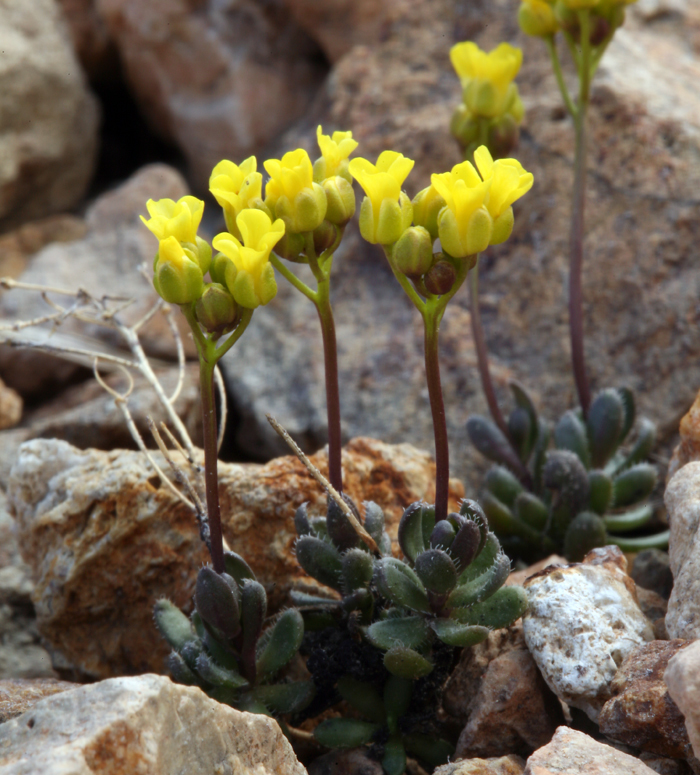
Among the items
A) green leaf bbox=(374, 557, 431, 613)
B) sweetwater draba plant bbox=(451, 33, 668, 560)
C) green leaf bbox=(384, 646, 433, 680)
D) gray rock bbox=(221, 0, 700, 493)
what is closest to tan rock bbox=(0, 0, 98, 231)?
gray rock bbox=(221, 0, 700, 493)

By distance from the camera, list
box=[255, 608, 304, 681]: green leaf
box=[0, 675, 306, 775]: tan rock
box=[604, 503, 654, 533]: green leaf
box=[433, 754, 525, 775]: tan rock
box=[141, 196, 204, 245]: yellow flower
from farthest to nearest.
→ box=[604, 503, 654, 533]: green leaf < box=[255, 608, 304, 681]: green leaf < box=[141, 196, 204, 245]: yellow flower < box=[433, 754, 525, 775]: tan rock < box=[0, 675, 306, 775]: tan rock

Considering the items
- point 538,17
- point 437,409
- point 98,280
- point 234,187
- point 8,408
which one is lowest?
point 8,408

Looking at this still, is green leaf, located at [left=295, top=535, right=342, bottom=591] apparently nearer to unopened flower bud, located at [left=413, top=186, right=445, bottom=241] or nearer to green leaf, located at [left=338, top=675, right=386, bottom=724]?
green leaf, located at [left=338, top=675, right=386, bottom=724]

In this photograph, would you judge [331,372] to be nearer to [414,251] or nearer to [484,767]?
[414,251]

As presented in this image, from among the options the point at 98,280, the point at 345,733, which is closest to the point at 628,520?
the point at 345,733

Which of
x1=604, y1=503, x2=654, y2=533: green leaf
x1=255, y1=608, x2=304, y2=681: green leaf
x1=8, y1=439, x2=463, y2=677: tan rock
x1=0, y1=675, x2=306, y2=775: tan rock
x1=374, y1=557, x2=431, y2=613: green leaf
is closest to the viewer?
x1=0, y1=675, x2=306, y2=775: tan rock
